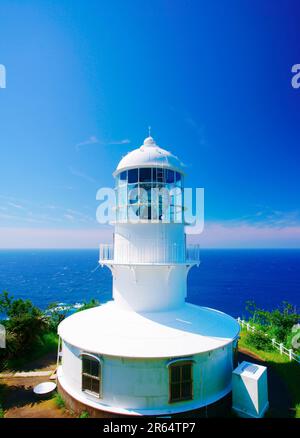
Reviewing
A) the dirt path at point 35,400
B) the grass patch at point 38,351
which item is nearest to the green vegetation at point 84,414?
the dirt path at point 35,400

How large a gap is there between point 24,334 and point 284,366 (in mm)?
12859

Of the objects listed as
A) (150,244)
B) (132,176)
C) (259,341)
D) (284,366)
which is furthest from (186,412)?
(132,176)

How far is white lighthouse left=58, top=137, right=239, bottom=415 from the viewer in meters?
7.76

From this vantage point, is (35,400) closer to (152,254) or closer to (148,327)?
(148,327)

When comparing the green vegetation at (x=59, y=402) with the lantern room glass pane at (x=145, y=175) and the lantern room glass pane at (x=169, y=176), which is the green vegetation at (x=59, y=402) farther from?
the lantern room glass pane at (x=169, y=176)

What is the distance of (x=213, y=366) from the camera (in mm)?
8500

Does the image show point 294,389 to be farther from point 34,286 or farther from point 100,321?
point 34,286

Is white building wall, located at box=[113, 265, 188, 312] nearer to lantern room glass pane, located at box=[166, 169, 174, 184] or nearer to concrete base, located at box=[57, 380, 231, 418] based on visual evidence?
concrete base, located at box=[57, 380, 231, 418]

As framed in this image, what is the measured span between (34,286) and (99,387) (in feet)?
249

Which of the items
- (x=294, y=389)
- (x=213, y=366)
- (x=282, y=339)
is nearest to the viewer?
(x=213, y=366)

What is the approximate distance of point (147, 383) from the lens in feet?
25.3

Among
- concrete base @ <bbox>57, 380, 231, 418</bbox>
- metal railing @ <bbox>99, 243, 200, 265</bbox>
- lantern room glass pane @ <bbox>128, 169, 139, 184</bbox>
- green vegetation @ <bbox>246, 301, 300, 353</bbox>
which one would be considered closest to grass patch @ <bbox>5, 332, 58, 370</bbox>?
concrete base @ <bbox>57, 380, 231, 418</bbox>

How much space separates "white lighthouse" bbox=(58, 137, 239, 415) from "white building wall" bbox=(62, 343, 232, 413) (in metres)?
0.03
